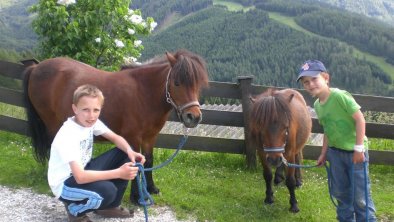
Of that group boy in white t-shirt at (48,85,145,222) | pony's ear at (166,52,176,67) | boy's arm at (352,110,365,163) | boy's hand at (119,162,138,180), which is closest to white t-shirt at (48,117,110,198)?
boy in white t-shirt at (48,85,145,222)

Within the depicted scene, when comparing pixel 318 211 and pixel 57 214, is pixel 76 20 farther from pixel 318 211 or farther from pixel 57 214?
pixel 318 211

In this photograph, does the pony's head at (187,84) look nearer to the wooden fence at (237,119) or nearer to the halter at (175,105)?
the halter at (175,105)

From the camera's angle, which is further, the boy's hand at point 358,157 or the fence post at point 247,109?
the fence post at point 247,109

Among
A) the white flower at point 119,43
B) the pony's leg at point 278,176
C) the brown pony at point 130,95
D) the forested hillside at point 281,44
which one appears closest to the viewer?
the brown pony at point 130,95

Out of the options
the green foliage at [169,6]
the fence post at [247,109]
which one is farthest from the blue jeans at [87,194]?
the green foliage at [169,6]

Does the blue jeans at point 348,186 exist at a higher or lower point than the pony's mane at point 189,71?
lower

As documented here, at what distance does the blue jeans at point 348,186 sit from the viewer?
13.6 feet

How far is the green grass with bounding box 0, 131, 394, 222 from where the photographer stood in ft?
17.6

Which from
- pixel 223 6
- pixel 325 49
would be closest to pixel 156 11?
pixel 223 6

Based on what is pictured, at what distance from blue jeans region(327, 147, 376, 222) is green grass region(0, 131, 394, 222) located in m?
0.91

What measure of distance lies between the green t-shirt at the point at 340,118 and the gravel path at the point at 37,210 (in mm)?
2286

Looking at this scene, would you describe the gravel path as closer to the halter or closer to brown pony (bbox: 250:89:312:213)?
the halter

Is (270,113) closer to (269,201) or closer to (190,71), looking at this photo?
(190,71)

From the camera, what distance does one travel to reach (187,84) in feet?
15.3
